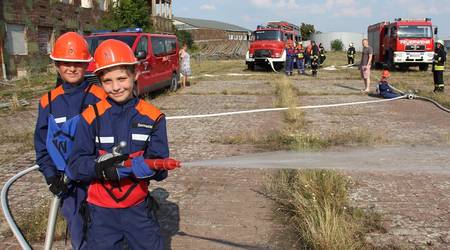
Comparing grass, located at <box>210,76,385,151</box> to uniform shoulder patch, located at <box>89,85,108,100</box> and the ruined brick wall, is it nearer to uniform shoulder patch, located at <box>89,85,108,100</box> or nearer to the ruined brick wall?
uniform shoulder patch, located at <box>89,85,108,100</box>

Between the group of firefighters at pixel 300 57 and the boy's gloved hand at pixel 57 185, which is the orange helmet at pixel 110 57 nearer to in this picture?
the boy's gloved hand at pixel 57 185

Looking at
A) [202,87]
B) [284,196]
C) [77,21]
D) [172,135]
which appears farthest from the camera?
[77,21]

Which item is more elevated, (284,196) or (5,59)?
(5,59)

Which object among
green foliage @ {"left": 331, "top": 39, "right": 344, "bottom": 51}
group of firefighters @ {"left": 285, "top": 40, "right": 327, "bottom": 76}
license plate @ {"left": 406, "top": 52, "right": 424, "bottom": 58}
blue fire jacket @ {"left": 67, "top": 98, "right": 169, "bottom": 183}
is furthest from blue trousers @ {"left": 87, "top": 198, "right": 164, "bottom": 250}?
green foliage @ {"left": 331, "top": 39, "right": 344, "bottom": 51}

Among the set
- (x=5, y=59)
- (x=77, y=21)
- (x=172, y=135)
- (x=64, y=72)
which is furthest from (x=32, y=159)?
(x=77, y=21)

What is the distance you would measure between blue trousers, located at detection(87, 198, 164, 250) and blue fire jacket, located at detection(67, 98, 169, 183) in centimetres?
20

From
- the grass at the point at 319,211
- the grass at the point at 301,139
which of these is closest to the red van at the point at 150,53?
the grass at the point at 301,139

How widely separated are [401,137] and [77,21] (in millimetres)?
23590

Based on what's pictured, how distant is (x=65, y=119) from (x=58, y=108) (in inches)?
3.1

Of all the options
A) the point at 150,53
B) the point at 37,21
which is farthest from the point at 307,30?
the point at 150,53

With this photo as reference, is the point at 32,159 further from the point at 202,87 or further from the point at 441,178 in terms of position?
the point at 202,87

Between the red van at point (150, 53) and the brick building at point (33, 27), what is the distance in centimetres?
884

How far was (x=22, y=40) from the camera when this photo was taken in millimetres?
21516

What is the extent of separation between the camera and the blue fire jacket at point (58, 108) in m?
2.66
